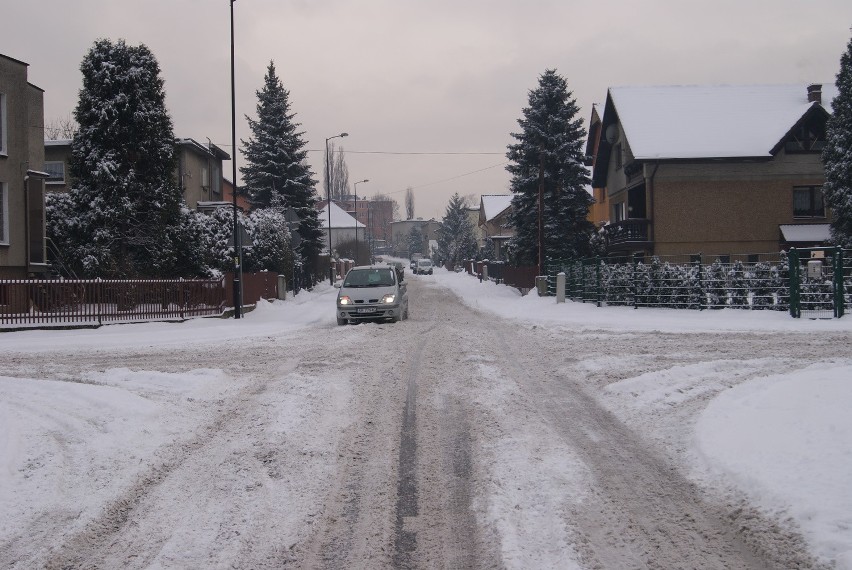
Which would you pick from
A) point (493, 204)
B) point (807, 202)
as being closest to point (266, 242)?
point (807, 202)

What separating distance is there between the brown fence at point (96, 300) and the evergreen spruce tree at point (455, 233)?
71.8 metres

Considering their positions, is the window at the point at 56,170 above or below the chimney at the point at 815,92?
below

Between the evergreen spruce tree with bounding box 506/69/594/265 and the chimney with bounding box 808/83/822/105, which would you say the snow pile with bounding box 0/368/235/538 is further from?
the chimney with bounding box 808/83/822/105

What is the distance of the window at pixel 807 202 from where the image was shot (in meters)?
35.0

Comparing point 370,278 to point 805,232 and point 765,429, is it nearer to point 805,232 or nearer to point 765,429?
point 765,429

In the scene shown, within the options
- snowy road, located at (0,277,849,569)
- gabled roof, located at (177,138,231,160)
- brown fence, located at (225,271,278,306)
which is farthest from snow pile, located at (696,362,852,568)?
gabled roof, located at (177,138,231,160)

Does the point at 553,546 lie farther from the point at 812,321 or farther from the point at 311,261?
the point at 311,261

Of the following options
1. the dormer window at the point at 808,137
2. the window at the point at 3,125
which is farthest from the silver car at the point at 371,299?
the dormer window at the point at 808,137

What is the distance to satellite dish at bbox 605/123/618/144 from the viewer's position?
4069cm

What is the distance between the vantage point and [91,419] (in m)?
8.13

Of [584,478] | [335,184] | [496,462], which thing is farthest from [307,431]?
[335,184]

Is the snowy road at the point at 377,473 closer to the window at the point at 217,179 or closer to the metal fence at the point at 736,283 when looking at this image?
the metal fence at the point at 736,283

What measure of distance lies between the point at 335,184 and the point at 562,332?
111 m

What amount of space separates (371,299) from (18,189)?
12.9 metres
